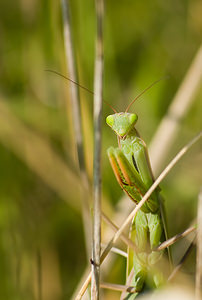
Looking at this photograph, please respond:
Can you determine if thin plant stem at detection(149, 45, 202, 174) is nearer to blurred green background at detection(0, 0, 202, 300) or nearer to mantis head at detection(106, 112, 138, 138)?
blurred green background at detection(0, 0, 202, 300)

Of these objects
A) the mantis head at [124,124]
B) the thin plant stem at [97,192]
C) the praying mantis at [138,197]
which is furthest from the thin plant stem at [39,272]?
the mantis head at [124,124]

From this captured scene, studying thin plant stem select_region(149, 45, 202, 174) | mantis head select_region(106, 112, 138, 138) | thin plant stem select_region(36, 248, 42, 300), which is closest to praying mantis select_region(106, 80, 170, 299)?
mantis head select_region(106, 112, 138, 138)

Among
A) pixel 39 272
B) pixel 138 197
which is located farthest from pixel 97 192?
pixel 39 272

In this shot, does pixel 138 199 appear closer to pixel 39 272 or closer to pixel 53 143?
pixel 39 272

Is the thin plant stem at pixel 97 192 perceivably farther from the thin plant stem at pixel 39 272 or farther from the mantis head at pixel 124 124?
the thin plant stem at pixel 39 272

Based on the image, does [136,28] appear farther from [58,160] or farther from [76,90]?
[76,90]

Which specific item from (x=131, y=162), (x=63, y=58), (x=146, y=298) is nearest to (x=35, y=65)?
(x=63, y=58)
